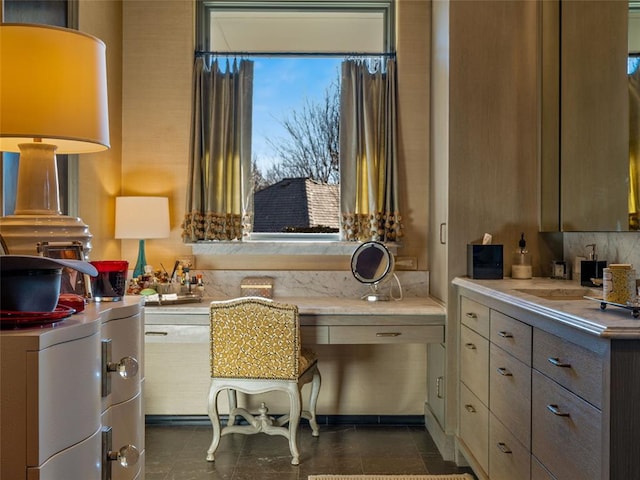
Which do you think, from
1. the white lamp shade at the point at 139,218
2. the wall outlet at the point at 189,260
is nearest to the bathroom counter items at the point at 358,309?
the wall outlet at the point at 189,260

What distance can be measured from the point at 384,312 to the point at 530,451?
1.19m

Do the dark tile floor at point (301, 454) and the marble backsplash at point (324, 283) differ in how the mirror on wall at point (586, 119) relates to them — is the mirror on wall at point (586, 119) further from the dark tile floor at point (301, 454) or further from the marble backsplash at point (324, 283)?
the dark tile floor at point (301, 454)

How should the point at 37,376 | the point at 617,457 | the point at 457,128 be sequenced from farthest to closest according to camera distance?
the point at 457,128, the point at 617,457, the point at 37,376

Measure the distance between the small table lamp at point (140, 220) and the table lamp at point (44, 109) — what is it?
168 centimetres

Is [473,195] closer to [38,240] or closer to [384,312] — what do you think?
[384,312]

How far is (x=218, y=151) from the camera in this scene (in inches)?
146

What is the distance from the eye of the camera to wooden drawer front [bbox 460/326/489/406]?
2580mm

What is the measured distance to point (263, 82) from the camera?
3859 millimetres

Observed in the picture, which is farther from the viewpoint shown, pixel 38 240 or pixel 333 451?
pixel 333 451

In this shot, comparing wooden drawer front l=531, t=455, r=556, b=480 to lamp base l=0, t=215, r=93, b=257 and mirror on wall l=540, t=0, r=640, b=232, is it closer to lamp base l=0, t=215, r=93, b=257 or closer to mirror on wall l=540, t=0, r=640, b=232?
A: mirror on wall l=540, t=0, r=640, b=232

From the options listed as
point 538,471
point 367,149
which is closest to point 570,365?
point 538,471

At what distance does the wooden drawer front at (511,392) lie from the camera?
2098 millimetres

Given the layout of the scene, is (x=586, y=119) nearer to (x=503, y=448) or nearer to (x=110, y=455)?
(x=503, y=448)

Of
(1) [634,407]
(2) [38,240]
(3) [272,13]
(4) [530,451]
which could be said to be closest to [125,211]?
(3) [272,13]
